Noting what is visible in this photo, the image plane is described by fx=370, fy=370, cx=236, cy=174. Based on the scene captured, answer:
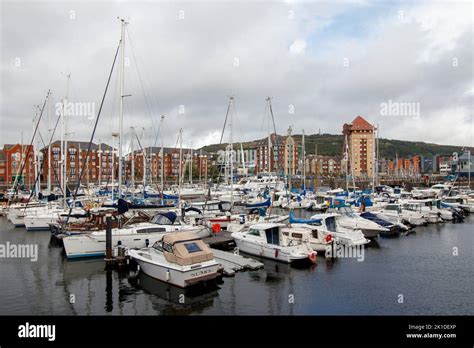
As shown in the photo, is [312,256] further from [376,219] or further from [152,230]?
[376,219]

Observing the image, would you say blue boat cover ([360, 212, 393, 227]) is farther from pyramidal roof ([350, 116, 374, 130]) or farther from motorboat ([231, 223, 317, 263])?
pyramidal roof ([350, 116, 374, 130])

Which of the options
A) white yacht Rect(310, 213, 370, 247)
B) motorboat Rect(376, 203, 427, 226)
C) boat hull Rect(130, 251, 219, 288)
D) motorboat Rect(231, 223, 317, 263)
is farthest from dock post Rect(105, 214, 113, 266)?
motorboat Rect(376, 203, 427, 226)

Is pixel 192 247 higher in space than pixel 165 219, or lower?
lower

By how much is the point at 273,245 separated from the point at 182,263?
335 inches

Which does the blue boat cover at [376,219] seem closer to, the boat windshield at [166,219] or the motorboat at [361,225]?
the motorboat at [361,225]

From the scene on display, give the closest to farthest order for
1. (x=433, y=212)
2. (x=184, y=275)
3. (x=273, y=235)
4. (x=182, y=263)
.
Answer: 1. (x=184, y=275)
2. (x=182, y=263)
3. (x=273, y=235)
4. (x=433, y=212)

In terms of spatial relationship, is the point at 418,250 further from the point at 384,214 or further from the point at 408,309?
the point at 408,309

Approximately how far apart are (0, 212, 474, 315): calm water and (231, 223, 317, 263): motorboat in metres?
0.84

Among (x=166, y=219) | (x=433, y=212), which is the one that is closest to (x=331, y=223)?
(x=166, y=219)

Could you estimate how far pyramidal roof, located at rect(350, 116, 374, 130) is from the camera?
152750 millimetres

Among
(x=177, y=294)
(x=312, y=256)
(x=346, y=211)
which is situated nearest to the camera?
(x=177, y=294)

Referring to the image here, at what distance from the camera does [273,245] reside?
26688mm

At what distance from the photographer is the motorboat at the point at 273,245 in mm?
25719
